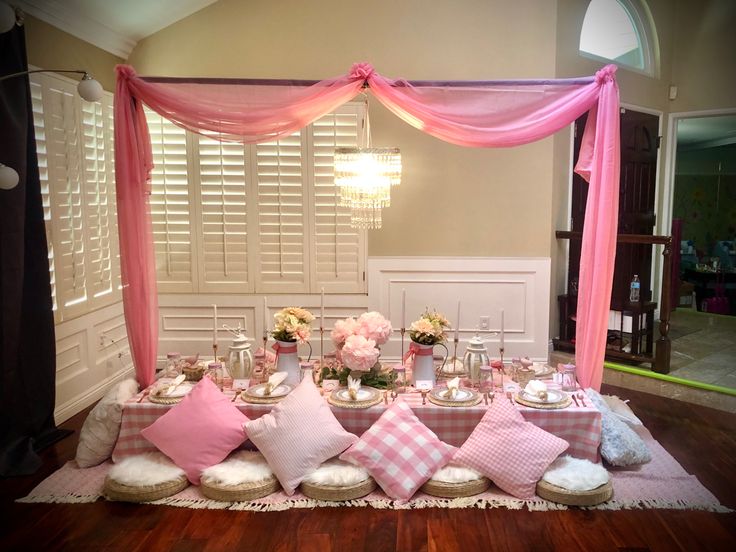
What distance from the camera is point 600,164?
3.06 meters

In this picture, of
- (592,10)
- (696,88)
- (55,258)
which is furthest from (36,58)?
(696,88)

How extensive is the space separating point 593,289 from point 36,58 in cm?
327

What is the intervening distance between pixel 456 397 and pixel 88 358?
96.6 inches

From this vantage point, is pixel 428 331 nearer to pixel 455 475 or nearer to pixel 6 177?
pixel 455 475

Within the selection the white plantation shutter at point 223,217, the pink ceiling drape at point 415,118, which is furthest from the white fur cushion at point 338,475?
the white plantation shutter at point 223,217

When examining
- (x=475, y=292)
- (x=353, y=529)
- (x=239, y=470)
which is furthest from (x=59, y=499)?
(x=475, y=292)

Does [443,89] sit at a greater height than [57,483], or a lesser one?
greater

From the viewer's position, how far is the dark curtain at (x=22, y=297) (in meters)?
3.00

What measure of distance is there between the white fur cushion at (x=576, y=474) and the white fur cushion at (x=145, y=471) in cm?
170

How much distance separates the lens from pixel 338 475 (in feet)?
8.96

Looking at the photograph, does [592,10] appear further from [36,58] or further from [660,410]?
[36,58]

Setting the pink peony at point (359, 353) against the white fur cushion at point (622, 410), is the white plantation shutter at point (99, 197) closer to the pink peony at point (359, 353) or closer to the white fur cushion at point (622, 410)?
the pink peony at point (359, 353)

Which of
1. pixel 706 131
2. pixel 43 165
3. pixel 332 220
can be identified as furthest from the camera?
pixel 706 131

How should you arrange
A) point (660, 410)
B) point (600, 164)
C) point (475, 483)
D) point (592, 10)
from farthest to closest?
point (592, 10) < point (660, 410) < point (600, 164) < point (475, 483)
